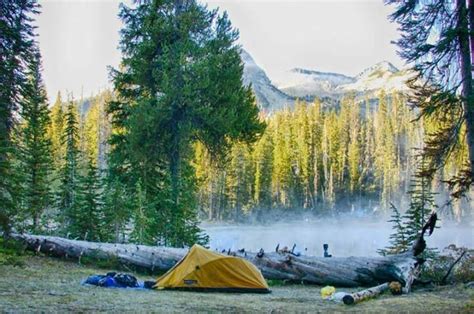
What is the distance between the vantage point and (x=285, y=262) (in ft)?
46.2

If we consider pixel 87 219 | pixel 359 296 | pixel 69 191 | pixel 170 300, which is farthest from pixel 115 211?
pixel 359 296

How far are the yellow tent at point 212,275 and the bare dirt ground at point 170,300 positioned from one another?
1.67 ft

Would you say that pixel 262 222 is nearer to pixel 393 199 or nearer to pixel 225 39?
pixel 393 199

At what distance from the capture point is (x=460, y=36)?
40.7ft

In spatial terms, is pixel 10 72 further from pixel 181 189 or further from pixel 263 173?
pixel 263 173

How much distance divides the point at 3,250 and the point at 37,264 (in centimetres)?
97

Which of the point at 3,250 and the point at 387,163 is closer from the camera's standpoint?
the point at 3,250

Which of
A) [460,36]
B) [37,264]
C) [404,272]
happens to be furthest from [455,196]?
[37,264]

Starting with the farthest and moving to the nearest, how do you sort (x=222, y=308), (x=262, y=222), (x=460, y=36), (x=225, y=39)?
(x=262, y=222) < (x=225, y=39) < (x=460, y=36) < (x=222, y=308)

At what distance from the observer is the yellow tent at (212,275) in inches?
445

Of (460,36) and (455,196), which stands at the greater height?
(460,36)

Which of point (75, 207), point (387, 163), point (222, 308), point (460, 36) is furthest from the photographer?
point (387, 163)

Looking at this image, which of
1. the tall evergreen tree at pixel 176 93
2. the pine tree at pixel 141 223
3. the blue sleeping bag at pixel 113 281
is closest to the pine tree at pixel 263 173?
the tall evergreen tree at pixel 176 93

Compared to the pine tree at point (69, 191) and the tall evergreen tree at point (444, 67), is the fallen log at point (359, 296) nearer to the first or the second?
the tall evergreen tree at point (444, 67)
